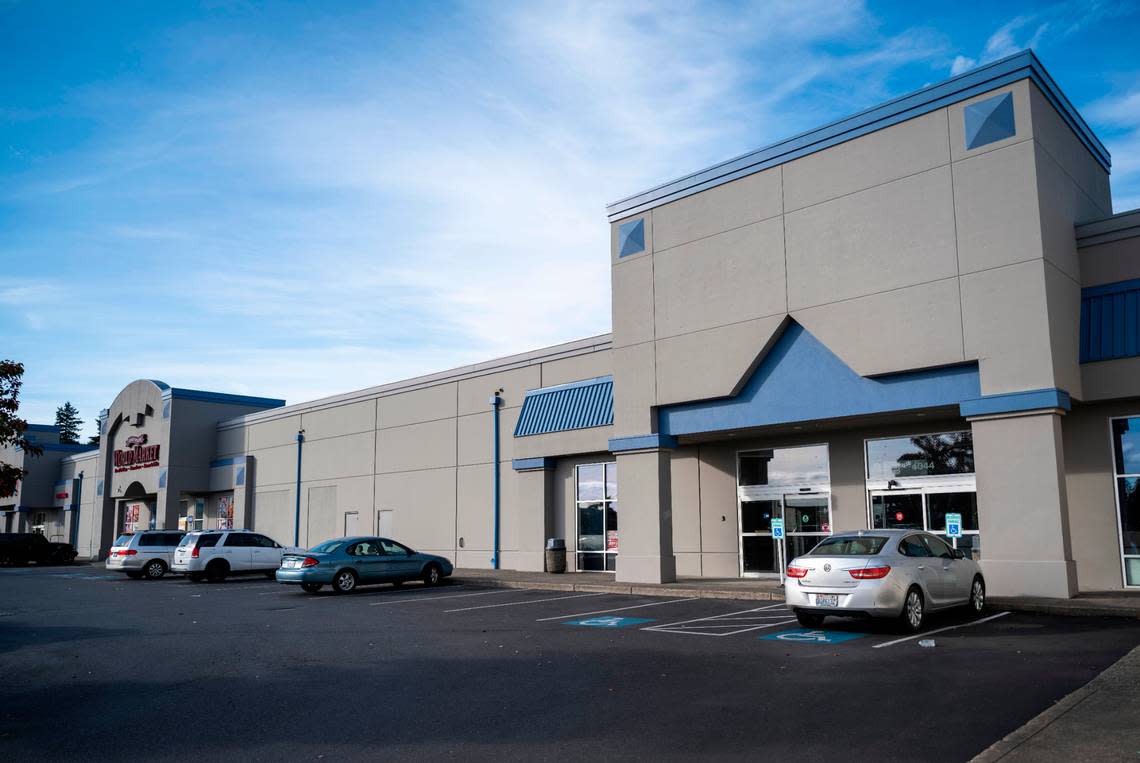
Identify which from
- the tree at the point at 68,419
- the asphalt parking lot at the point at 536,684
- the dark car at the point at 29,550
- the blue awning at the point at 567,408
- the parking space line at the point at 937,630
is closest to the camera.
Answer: the asphalt parking lot at the point at 536,684

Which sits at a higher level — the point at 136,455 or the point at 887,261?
the point at 887,261

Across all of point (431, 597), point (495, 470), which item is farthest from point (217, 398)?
point (431, 597)

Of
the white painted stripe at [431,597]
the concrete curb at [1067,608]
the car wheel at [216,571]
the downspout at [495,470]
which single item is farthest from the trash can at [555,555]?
the concrete curb at [1067,608]

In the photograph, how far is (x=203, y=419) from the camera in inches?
1893

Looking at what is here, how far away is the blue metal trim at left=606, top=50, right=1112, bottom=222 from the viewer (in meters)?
17.3

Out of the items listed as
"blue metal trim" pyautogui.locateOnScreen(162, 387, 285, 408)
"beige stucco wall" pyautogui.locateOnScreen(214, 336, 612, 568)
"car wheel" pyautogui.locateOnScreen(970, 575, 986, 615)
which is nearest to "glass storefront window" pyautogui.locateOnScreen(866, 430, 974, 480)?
"car wheel" pyautogui.locateOnScreen(970, 575, 986, 615)

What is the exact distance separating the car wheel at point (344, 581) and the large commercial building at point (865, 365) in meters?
6.40

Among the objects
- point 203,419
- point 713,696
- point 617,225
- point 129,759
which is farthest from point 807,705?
point 203,419

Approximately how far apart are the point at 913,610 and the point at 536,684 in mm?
6313

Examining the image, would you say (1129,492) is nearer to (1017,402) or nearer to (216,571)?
(1017,402)

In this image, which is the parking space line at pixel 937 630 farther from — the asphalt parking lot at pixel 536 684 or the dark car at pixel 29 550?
the dark car at pixel 29 550

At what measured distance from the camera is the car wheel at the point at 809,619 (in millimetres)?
13726

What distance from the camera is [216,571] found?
29938mm

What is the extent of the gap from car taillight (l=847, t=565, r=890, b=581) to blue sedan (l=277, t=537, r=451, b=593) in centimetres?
1469
